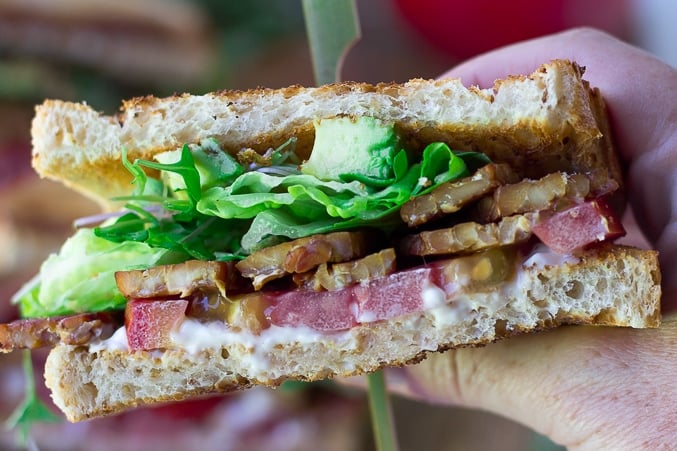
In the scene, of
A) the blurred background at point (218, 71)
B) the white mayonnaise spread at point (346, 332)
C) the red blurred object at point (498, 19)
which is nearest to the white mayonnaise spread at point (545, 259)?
the white mayonnaise spread at point (346, 332)

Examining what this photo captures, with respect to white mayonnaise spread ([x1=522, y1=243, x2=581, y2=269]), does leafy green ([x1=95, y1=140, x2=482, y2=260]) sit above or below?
above

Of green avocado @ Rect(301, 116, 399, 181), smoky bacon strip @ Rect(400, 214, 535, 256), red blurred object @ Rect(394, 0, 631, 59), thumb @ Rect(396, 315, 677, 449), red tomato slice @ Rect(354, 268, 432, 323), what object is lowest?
thumb @ Rect(396, 315, 677, 449)

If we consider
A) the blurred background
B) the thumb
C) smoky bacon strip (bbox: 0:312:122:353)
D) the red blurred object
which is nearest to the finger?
the thumb

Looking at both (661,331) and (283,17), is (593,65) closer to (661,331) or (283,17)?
(661,331)

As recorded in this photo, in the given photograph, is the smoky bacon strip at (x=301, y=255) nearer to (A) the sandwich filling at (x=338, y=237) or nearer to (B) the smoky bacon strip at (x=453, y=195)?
(A) the sandwich filling at (x=338, y=237)

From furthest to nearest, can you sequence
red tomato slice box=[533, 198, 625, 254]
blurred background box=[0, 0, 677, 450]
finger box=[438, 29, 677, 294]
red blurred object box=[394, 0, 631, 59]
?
red blurred object box=[394, 0, 631, 59]
blurred background box=[0, 0, 677, 450]
finger box=[438, 29, 677, 294]
red tomato slice box=[533, 198, 625, 254]

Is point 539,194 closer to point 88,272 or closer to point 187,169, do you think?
point 187,169

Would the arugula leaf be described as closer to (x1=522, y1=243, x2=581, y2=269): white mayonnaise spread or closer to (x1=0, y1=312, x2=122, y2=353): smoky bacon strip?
(x1=0, y1=312, x2=122, y2=353): smoky bacon strip
